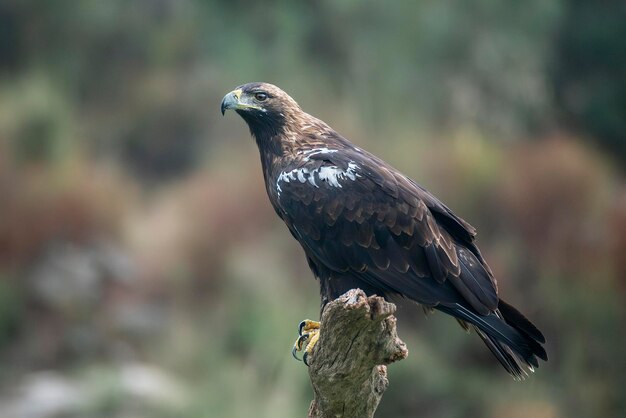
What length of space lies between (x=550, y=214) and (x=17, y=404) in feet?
20.3

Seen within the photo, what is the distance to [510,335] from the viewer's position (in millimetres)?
4793

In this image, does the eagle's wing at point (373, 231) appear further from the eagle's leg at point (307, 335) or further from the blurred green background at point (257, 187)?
the blurred green background at point (257, 187)

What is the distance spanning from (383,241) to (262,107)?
1.09m

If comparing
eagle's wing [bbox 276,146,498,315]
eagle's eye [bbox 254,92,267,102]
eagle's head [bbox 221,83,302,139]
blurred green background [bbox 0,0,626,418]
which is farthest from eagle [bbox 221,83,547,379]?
blurred green background [bbox 0,0,626,418]

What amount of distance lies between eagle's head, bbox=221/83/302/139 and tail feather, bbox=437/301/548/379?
1.43 m

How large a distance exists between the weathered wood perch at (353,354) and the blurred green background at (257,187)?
16.9 ft

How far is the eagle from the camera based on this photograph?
4961 millimetres

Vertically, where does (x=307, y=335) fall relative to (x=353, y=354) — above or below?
above

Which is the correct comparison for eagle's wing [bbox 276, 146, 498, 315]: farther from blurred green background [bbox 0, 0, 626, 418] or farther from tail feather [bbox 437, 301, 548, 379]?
blurred green background [bbox 0, 0, 626, 418]

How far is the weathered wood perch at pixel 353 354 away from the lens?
4.03 meters

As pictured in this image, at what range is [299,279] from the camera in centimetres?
1004

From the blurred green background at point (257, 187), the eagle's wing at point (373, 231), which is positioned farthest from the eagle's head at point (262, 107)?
the blurred green background at point (257, 187)

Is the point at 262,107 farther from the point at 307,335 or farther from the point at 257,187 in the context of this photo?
the point at 257,187

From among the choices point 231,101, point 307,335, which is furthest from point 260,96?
point 307,335
